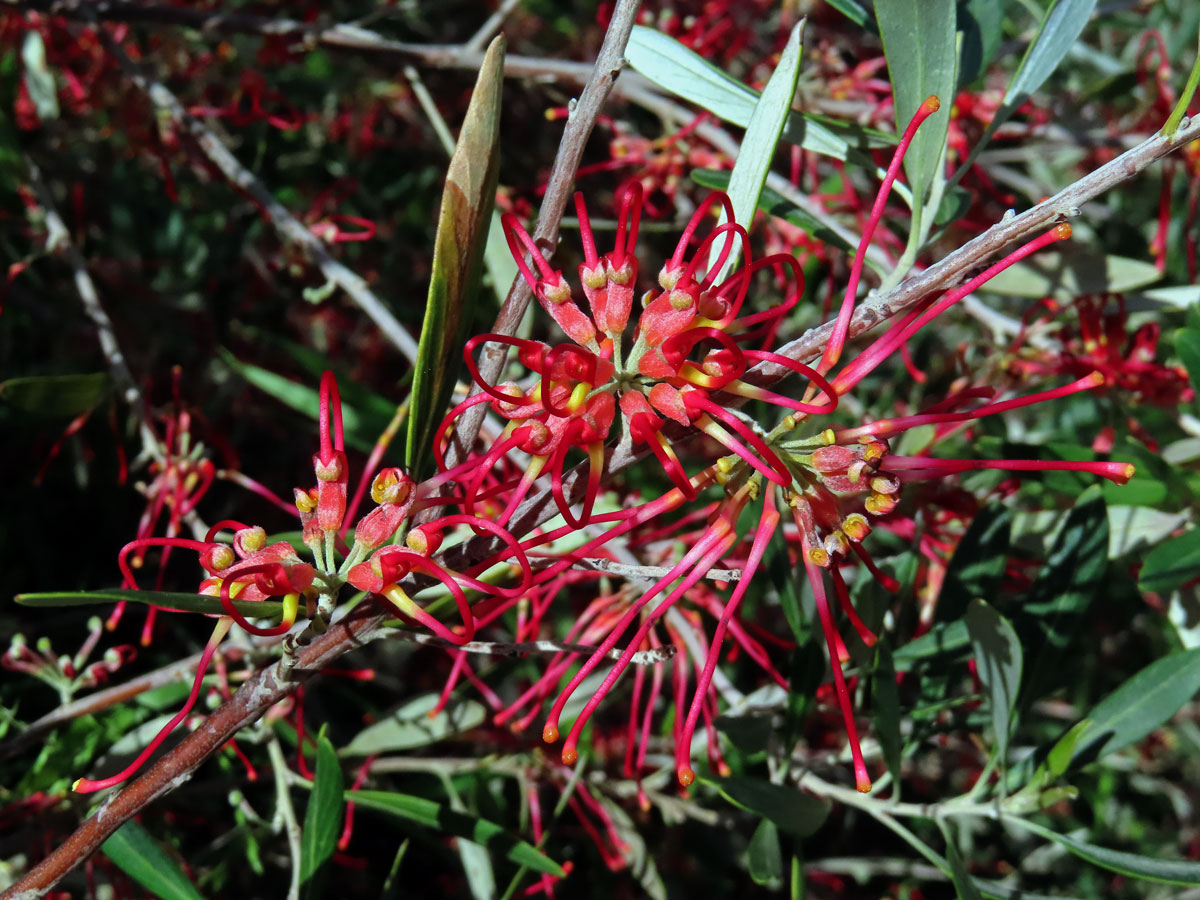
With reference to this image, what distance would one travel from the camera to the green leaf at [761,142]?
30.0 inches

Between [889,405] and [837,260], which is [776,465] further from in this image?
[837,260]

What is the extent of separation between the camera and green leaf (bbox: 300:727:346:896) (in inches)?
35.0

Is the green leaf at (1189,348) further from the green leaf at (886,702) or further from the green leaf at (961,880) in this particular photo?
the green leaf at (961,880)

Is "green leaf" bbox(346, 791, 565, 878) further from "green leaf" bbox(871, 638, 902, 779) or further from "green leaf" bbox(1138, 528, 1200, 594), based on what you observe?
"green leaf" bbox(1138, 528, 1200, 594)

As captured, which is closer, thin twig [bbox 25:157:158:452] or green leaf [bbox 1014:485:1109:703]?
green leaf [bbox 1014:485:1109:703]

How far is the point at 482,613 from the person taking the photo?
0.94m

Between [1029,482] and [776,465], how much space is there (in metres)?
0.82

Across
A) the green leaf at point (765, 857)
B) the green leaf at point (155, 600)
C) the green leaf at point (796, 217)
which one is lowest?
the green leaf at point (765, 857)

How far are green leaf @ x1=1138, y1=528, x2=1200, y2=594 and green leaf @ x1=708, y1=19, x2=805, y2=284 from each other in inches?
24.3

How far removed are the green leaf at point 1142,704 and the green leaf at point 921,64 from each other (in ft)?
1.87

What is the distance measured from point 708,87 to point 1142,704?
2.60ft

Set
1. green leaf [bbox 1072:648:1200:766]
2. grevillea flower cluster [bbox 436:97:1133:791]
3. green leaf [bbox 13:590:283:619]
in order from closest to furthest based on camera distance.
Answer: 1. green leaf [bbox 13:590:283:619]
2. grevillea flower cluster [bbox 436:97:1133:791]
3. green leaf [bbox 1072:648:1200:766]

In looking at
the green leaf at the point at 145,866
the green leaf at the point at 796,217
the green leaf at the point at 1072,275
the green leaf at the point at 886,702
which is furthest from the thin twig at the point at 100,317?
the green leaf at the point at 1072,275

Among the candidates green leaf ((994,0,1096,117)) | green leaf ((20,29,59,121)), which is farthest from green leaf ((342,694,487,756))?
green leaf ((20,29,59,121))
